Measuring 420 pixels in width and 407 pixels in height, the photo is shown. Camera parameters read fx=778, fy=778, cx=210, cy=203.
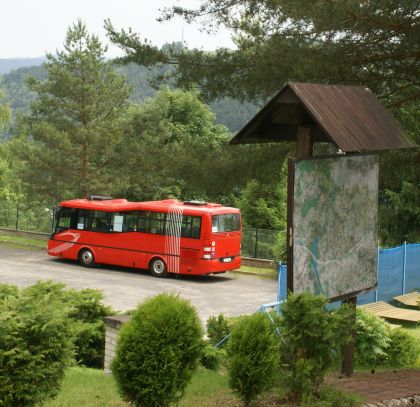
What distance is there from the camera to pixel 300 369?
26.3 ft

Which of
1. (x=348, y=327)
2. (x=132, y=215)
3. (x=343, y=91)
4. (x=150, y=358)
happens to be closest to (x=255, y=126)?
(x=343, y=91)

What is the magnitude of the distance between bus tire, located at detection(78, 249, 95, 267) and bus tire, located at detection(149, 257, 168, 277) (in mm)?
2748

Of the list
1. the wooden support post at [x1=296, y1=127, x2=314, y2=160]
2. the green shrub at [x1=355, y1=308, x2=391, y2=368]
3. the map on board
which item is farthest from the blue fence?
the wooden support post at [x1=296, y1=127, x2=314, y2=160]

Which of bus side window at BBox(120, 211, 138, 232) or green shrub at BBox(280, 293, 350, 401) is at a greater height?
bus side window at BBox(120, 211, 138, 232)

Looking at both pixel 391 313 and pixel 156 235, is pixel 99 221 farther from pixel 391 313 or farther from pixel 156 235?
pixel 391 313

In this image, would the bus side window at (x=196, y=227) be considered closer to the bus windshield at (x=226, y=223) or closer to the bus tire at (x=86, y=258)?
the bus windshield at (x=226, y=223)

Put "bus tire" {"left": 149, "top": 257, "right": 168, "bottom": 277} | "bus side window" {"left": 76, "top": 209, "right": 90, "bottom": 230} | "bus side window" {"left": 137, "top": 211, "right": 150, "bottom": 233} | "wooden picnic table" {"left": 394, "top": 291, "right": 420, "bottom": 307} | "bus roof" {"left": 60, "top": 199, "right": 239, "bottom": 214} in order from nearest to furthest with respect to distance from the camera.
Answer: "wooden picnic table" {"left": 394, "top": 291, "right": 420, "bottom": 307} → "bus roof" {"left": 60, "top": 199, "right": 239, "bottom": 214} → "bus tire" {"left": 149, "top": 257, "right": 168, "bottom": 277} → "bus side window" {"left": 137, "top": 211, "right": 150, "bottom": 233} → "bus side window" {"left": 76, "top": 209, "right": 90, "bottom": 230}

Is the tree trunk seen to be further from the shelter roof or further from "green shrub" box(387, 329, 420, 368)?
the shelter roof

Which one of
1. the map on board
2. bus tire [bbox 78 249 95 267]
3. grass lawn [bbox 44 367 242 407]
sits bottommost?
grass lawn [bbox 44 367 242 407]

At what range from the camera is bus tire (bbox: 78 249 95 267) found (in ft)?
94.5

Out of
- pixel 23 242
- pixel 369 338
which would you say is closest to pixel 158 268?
pixel 23 242

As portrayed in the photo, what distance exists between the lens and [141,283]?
25516mm

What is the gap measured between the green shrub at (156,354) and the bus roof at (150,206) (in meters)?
18.5

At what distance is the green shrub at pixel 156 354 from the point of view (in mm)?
7391
